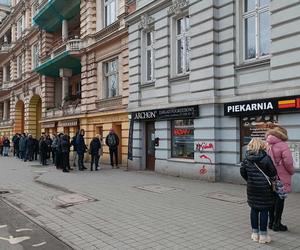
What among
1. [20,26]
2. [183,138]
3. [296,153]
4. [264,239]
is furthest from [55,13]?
[264,239]

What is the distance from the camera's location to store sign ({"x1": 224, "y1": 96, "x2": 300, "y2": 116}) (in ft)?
34.6

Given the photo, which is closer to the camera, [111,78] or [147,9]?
[147,9]

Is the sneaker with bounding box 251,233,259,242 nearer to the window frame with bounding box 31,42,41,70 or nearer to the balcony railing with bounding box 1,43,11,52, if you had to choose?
the window frame with bounding box 31,42,41,70

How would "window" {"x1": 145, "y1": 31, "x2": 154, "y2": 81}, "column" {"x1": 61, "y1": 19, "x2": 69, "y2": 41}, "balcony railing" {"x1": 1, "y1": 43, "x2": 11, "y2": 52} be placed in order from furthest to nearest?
"balcony railing" {"x1": 1, "y1": 43, "x2": 11, "y2": 52} < "column" {"x1": 61, "y1": 19, "x2": 69, "y2": 41} < "window" {"x1": 145, "y1": 31, "x2": 154, "y2": 81}

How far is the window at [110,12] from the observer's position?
2091cm

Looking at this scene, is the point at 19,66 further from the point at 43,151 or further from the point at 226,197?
the point at 226,197

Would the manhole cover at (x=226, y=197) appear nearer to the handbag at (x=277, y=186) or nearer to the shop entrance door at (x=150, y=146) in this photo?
the handbag at (x=277, y=186)

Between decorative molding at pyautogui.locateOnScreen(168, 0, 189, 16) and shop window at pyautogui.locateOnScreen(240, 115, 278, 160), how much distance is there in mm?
4842

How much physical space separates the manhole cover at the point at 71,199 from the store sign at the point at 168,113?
4.99 m

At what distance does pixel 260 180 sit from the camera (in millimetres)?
6180

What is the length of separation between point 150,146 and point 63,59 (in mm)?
10498

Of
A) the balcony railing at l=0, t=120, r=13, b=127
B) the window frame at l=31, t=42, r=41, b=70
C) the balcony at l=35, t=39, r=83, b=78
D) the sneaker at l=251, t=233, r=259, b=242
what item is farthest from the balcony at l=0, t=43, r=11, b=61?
the sneaker at l=251, t=233, r=259, b=242

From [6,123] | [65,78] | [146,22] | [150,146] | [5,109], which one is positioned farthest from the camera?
[5,109]

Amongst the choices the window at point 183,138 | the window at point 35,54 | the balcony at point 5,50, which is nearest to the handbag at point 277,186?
the window at point 183,138
